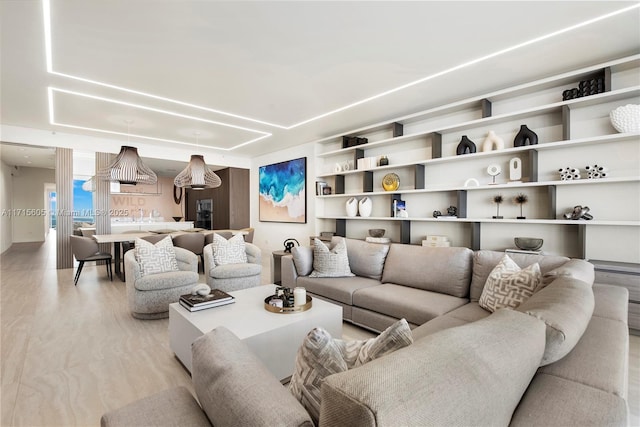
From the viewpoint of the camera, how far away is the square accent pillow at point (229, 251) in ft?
12.7

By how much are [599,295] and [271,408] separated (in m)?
2.05

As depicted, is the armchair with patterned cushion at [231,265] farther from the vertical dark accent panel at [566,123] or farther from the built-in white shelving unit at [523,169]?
the vertical dark accent panel at [566,123]

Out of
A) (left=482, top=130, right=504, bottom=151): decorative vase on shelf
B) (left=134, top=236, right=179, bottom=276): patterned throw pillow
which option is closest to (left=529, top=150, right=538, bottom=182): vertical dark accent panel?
(left=482, top=130, right=504, bottom=151): decorative vase on shelf

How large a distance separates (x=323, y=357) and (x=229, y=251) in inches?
130

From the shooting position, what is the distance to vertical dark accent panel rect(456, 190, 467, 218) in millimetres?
3896

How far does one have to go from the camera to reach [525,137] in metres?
3.36

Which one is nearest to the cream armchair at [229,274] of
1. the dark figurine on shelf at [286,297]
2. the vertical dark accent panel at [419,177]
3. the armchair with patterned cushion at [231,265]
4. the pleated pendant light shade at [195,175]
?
the armchair with patterned cushion at [231,265]

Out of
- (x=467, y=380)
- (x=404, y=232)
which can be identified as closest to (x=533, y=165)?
(x=404, y=232)

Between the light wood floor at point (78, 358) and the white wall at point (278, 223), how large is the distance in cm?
252

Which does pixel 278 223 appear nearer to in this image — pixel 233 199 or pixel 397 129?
pixel 233 199

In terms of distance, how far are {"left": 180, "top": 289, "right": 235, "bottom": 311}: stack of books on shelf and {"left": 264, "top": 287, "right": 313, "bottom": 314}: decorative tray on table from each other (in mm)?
362

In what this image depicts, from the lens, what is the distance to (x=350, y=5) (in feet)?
7.02

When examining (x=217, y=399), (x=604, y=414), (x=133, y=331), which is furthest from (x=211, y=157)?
(x=604, y=414)

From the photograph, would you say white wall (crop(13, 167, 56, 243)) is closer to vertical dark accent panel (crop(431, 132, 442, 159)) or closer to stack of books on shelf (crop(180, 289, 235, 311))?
stack of books on shelf (crop(180, 289, 235, 311))
